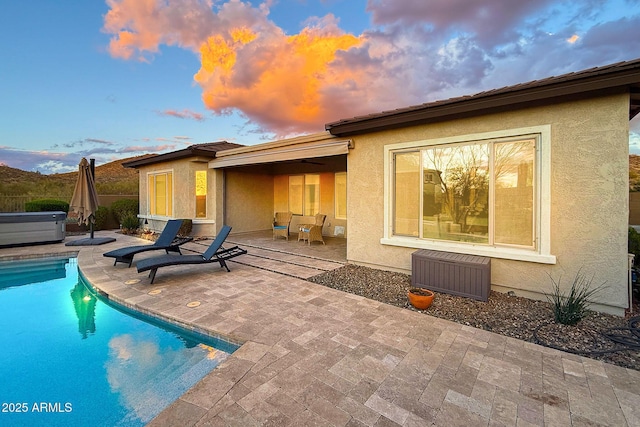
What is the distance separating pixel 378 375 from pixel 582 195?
4.54 meters

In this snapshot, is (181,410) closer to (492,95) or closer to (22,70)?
(492,95)

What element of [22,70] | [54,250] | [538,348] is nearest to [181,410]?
[538,348]

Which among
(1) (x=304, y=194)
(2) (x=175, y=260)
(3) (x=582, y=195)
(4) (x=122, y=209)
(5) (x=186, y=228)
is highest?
(1) (x=304, y=194)

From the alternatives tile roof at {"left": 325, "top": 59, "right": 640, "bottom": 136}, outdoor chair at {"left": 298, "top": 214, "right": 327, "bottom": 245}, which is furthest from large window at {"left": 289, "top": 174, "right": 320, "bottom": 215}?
tile roof at {"left": 325, "top": 59, "right": 640, "bottom": 136}

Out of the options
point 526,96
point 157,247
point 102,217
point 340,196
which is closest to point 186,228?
point 157,247

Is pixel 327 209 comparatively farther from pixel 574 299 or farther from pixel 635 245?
pixel 635 245

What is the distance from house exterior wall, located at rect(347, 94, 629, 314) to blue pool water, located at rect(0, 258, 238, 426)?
210 inches

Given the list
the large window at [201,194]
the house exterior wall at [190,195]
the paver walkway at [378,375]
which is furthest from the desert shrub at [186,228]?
the paver walkway at [378,375]

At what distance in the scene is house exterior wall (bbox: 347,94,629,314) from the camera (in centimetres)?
430

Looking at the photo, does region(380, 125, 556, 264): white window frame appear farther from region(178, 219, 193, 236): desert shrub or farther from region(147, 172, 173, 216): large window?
region(147, 172, 173, 216): large window

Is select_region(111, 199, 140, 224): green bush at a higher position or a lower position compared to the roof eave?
lower

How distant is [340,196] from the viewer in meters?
12.1

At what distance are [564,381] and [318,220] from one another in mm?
9077

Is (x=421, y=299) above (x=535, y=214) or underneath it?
underneath
